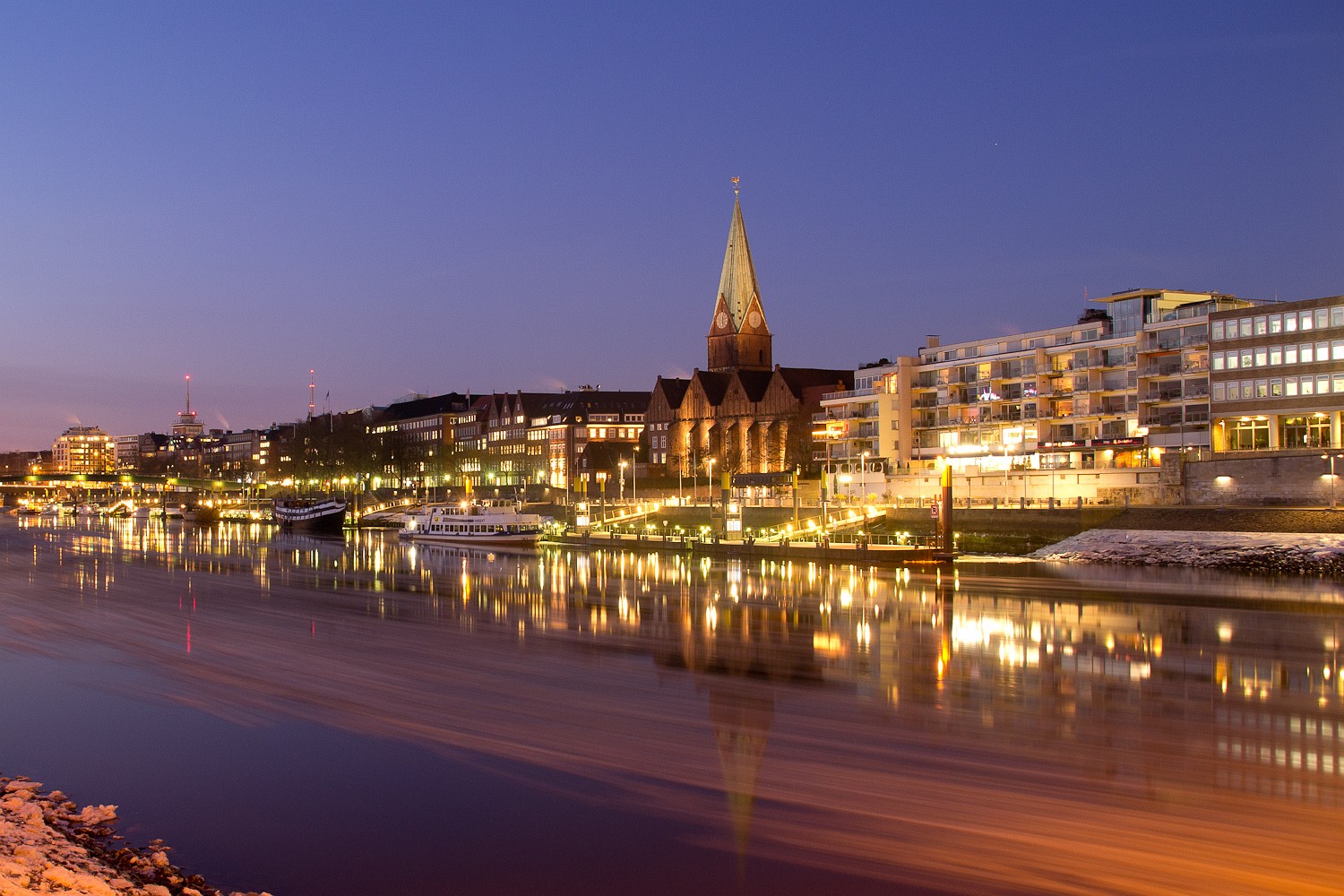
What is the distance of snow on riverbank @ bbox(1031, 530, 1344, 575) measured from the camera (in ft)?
171

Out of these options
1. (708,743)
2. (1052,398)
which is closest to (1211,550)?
(1052,398)

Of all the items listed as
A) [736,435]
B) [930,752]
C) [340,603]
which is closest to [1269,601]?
[930,752]

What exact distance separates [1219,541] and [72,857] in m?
Result: 55.9

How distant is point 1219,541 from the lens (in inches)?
2263

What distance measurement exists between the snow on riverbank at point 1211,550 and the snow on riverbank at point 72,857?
50.2 m

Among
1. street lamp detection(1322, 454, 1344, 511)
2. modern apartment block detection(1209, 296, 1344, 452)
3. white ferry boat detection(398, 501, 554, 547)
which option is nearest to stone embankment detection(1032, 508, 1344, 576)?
street lamp detection(1322, 454, 1344, 511)

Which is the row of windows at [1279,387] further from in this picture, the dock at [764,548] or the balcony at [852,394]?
the balcony at [852,394]

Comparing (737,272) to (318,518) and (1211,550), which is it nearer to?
(318,518)

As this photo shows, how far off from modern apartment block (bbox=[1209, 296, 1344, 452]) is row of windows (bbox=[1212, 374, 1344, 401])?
5 cm

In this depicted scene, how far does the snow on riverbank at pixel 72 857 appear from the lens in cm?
1190

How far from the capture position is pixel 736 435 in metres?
137

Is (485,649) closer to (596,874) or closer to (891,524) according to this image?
(596,874)

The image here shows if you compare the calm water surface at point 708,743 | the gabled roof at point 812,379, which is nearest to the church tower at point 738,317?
the gabled roof at point 812,379

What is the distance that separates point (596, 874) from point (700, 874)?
1.22 meters
